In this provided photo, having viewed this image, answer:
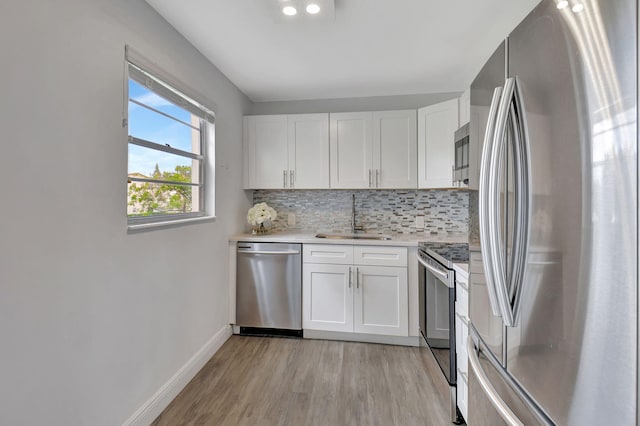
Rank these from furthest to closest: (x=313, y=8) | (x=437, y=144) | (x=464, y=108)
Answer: (x=437, y=144) → (x=464, y=108) → (x=313, y=8)

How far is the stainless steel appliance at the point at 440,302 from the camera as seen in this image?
72.5 inches

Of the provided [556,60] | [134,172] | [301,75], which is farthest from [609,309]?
[301,75]

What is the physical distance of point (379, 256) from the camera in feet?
8.89

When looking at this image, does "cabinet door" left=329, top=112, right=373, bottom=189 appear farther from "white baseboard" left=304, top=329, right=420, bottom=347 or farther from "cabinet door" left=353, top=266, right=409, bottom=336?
"white baseboard" left=304, top=329, right=420, bottom=347

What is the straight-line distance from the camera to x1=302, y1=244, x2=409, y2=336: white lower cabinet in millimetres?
2674

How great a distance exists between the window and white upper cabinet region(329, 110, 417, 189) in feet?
4.08

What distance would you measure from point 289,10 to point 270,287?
2188mm

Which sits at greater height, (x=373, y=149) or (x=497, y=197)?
(x=373, y=149)

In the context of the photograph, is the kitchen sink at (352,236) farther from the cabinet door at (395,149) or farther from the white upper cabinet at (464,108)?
the white upper cabinet at (464,108)

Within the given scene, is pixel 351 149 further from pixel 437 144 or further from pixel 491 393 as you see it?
pixel 491 393

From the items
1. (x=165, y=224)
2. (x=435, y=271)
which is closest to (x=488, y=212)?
(x=435, y=271)

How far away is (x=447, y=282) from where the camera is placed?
1.90 metres

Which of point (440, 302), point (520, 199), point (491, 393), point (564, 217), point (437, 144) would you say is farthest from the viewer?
point (437, 144)

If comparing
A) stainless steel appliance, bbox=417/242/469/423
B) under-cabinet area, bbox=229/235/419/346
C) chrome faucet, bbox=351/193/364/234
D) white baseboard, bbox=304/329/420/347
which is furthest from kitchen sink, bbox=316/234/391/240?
white baseboard, bbox=304/329/420/347
